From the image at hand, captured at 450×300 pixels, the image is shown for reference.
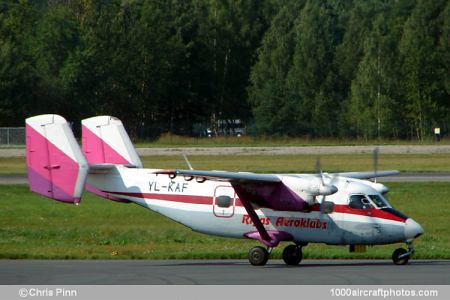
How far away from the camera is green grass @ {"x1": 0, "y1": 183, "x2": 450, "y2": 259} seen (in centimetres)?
2775

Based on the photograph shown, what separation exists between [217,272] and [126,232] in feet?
39.7

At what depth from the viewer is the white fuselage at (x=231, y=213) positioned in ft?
78.5

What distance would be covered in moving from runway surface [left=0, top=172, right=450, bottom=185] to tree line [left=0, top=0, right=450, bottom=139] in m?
31.6

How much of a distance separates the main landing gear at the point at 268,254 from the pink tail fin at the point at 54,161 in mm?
4439

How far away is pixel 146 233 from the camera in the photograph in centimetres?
3394

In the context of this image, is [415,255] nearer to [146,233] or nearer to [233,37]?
[146,233]

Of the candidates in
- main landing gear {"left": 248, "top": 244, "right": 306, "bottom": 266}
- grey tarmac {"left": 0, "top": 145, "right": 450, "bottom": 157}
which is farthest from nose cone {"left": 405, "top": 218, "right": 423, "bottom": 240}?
grey tarmac {"left": 0, "top": 145, "right": 450, "bottom": 157}

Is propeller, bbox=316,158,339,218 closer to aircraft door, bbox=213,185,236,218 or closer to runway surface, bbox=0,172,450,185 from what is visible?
aircraft door, bbox=213,185,236,218

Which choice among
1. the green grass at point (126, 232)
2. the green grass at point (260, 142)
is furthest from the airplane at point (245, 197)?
the green grass at point (260, 142)

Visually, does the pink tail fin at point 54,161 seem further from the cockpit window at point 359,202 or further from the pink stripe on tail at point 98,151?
the cockpit window at point 359,202

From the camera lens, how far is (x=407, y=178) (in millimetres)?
51094

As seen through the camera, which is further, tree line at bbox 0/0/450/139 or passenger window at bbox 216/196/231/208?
tree line at bbox 0/0/450/139

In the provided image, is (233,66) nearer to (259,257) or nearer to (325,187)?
(259,257)
